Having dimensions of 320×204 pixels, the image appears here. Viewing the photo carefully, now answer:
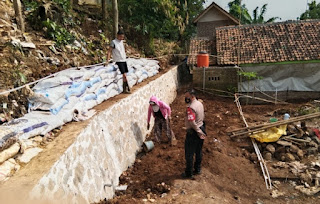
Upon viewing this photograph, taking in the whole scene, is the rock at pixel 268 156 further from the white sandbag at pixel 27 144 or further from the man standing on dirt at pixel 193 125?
the white sandbag at pixel 27 144

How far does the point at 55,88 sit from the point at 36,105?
0.46m

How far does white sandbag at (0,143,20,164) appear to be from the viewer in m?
2.21

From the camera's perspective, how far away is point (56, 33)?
590 cm

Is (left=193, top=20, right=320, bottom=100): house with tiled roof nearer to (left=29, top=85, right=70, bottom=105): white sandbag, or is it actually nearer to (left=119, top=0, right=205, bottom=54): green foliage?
(left=119, top=0, right=205, bottom=54): green foliage

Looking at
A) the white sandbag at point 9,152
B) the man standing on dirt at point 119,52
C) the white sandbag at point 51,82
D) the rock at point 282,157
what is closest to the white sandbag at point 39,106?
the white sandbag at point 51,82

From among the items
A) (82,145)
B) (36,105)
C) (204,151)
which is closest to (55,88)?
(36,105)

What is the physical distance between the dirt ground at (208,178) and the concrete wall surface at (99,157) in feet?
1.02

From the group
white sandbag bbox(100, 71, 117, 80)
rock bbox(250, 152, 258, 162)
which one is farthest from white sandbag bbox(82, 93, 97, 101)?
rock bbox(250, 152, 258, 162)

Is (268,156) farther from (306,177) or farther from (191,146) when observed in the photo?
(191,146)

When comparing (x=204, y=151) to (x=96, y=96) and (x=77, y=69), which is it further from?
(x=77, y=69)

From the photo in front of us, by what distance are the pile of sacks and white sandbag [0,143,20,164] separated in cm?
4

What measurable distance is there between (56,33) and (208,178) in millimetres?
5274

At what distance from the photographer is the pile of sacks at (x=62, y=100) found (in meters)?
2.69

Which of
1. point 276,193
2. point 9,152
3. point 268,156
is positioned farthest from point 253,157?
point 9,152
